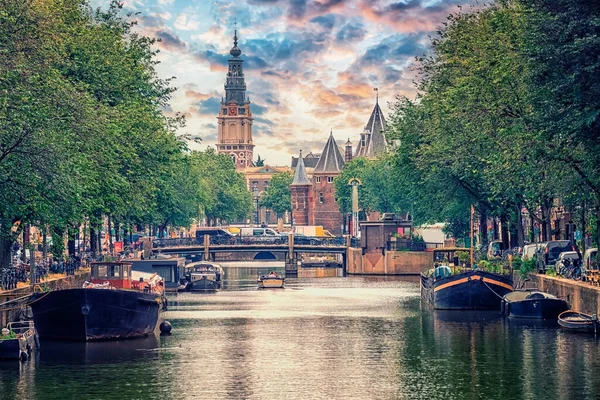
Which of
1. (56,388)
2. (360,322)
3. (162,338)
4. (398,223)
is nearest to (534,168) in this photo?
(360,322)

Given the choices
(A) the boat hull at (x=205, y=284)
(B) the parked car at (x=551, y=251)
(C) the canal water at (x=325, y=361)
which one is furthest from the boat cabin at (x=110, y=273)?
(A) the boat hull at (x=205, y=284)

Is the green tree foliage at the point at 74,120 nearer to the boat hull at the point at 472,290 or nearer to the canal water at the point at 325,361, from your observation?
the canal water at the point at 325,361

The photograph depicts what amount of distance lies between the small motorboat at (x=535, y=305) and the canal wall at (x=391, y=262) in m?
66.4

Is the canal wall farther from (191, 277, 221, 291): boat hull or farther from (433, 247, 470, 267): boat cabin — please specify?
(191, 277, 221, 291): boat hull

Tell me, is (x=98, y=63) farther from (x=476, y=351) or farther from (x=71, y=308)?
(x=476, y=351)

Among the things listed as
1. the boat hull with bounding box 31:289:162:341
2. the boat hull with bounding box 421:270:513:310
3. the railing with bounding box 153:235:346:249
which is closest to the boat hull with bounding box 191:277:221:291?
the boat hull with bounding box 421:270:513:310

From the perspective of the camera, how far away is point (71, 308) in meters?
59.2

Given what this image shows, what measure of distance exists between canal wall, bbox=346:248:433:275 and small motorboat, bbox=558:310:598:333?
76.0 meters

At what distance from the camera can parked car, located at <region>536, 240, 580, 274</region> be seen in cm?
8081

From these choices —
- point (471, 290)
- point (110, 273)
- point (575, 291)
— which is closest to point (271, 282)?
point (471, 290)

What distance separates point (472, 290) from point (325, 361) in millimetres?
27619

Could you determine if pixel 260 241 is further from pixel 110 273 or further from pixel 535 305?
pixel 110 273

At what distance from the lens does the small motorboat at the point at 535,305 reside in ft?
228

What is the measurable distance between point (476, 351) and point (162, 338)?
656 inches
